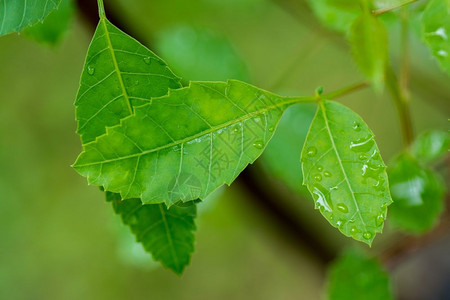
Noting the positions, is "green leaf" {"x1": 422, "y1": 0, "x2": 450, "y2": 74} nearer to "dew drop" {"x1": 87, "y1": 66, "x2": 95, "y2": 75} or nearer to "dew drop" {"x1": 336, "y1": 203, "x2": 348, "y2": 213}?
"dew drop" {"x1": 336, "y1": 203, "x2": 348, "y2": 213}

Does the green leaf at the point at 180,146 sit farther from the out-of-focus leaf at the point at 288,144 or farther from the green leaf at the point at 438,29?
the out-of-focus leaf at the point at 288,144

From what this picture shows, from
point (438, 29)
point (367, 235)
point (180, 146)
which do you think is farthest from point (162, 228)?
point (438, 29)

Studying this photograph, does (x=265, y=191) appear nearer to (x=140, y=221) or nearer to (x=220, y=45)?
(x=220, y=45)

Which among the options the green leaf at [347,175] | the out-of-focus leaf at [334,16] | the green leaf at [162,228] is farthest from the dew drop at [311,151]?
the out-of-focus leaf at [334,16]

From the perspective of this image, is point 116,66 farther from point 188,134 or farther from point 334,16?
point 334,16

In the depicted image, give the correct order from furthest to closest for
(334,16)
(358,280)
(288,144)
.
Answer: (288,144), (358,280), (334,16)

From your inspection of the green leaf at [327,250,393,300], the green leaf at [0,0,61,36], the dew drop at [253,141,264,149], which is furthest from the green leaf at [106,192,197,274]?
the green leaf at [327,250,393,300]
